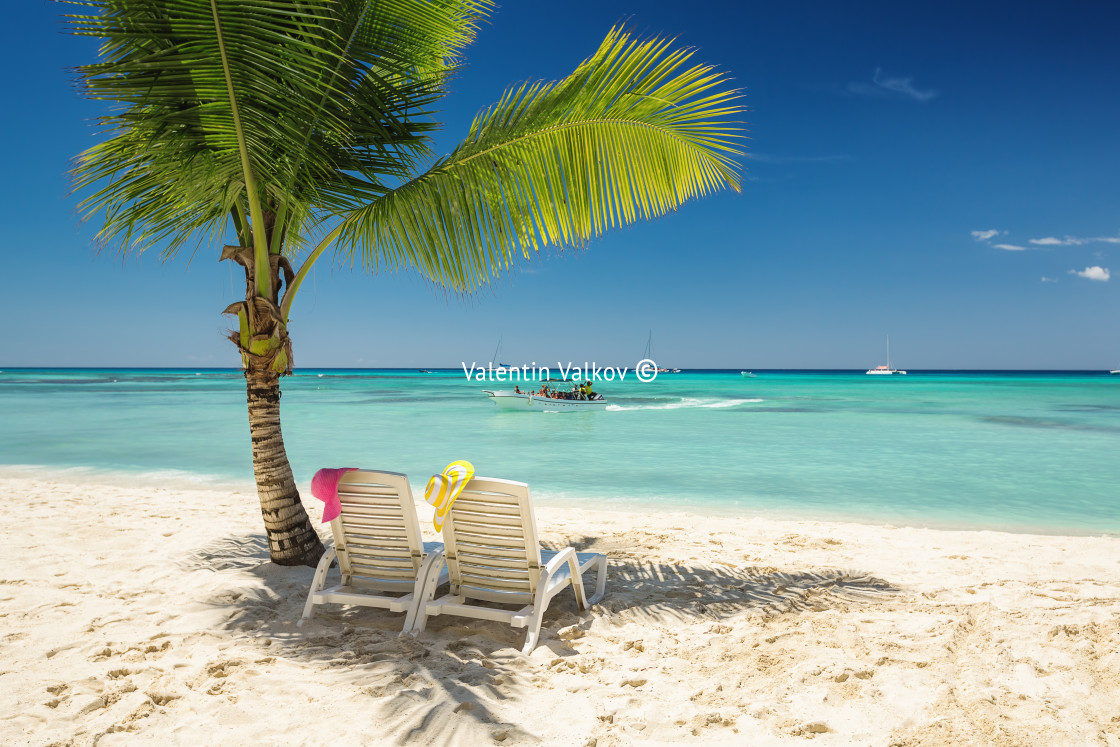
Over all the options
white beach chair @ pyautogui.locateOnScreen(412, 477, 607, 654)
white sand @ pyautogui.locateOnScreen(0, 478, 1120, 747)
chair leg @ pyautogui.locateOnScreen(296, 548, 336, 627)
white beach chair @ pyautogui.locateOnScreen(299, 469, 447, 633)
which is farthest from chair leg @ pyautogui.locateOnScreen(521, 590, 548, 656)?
chair leg @ pyautogui.locateOnScreen(296, 548, 336, 627)

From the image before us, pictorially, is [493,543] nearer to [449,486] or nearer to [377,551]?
[449,486]

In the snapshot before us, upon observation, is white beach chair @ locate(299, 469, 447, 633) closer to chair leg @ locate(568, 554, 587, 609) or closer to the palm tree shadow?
the palm tree shadow

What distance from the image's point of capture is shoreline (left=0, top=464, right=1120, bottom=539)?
7.40m

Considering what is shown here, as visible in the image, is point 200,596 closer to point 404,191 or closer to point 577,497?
point 404,191

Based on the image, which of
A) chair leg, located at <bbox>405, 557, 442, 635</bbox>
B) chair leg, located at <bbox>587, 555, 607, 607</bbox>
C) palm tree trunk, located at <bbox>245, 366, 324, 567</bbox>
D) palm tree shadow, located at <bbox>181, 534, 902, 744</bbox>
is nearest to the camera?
palm tree shadow, located at <bbox>181, 534, 902, 744</bbox>

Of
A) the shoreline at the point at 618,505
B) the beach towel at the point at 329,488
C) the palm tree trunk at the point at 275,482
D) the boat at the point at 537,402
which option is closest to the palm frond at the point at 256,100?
the palm tree trunk at the point at 275,482

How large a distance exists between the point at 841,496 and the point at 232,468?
416 inches

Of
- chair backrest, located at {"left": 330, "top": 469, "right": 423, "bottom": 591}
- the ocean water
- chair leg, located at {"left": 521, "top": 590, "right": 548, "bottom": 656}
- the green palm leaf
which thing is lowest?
the ocean water

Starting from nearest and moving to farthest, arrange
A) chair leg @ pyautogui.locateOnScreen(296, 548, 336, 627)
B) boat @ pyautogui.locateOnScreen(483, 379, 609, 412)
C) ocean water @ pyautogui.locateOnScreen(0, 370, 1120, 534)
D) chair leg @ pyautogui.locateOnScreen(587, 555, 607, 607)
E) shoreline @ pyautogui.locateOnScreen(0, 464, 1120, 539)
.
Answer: chair leg @ pyautogui.locateOnScreen(296, 548, 336, 627)
chair leg @ pyautogui.locateOnScreen(587, 555, 607, 607)
shoreline @ pyautogui.locateOnScreen(0, 464, 1120, 539)
ocean water @ pyautogui.locateOnScreen(0, 370, 1120, 534)
boat @ pyautogui.locateOnScreen(483, 379, 609, 412)

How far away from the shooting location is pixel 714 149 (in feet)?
14.5

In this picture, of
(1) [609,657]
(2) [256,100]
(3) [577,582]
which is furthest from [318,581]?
(2) [256,100]

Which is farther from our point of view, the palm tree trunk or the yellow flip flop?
the palm tree trunk

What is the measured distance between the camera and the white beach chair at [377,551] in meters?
3.68

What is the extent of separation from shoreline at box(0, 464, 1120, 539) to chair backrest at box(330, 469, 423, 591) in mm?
3639
